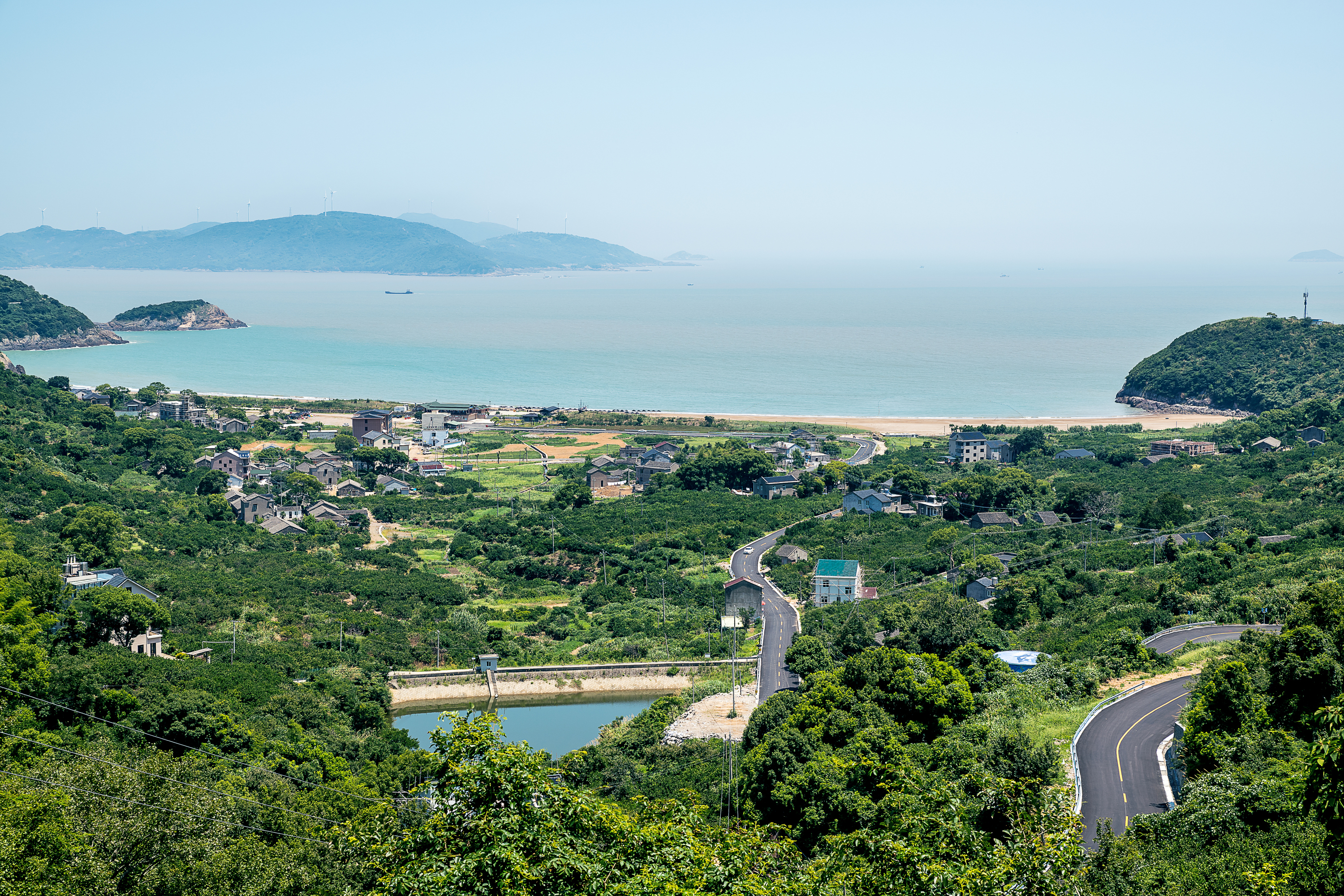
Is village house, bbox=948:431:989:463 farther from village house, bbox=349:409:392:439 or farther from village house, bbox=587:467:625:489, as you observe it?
village house, bbox=349:409:392:439

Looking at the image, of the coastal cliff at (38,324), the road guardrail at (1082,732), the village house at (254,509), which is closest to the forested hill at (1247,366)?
the road guardrail at (1082,732)

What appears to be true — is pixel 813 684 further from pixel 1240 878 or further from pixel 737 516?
pixel 737 516

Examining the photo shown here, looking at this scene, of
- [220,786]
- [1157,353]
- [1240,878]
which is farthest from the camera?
[1157,353]

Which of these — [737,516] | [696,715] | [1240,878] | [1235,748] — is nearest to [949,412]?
[737,516]

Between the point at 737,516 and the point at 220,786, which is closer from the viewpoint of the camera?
the point at 220,786

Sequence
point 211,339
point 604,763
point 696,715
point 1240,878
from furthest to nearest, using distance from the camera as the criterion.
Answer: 1. point 211,339
2. point 696,715
3. point 604,763
4. point 1240,878

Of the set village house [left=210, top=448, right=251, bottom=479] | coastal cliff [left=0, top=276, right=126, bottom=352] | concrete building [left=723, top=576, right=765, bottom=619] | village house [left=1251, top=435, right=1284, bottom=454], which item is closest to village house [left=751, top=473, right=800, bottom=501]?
concrete building [left=723, top=576, right=765, bottom=619]

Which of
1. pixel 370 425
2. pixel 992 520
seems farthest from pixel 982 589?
pixel 370 425
